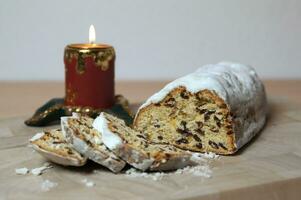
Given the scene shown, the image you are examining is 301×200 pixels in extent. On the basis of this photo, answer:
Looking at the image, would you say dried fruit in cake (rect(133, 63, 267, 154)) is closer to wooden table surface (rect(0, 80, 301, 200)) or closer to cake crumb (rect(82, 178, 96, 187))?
wooden table surface (rect(0, 80, 301, 200))

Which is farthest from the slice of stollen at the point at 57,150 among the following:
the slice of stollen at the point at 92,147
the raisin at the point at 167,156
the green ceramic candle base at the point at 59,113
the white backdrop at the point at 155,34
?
the white backdrop at the point at 155,34

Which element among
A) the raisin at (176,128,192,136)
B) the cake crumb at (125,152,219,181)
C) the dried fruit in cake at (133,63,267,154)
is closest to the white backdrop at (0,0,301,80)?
the dried fruit in cake at (133,63,267,154)

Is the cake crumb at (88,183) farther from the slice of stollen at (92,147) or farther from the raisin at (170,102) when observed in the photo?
the raisin at (170,102)

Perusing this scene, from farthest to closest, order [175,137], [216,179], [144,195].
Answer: [175,137]
[216,179]
[144,195]

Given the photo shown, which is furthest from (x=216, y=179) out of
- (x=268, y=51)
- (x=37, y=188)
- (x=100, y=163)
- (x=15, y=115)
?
(x=268, y=51)

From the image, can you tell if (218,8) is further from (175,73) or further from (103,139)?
(103,139)

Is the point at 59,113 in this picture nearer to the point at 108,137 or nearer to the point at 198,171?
the point at 108,137

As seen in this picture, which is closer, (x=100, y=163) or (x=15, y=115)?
→ (x=100, y=163)
